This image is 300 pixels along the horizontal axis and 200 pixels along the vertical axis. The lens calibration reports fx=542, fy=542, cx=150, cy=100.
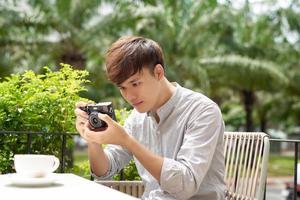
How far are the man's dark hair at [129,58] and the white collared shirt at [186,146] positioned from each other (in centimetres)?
19

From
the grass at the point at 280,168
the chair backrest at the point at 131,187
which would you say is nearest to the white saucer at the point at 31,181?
the chair backrest at the point at 131,187

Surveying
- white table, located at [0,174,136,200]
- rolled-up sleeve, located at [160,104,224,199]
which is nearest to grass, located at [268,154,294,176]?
rolled-up sleeve, located at [160,104,224,199]

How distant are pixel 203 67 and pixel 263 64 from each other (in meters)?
1.89

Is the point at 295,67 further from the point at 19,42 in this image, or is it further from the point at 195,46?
the point at 19,42

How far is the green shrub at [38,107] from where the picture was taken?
2.81 metres

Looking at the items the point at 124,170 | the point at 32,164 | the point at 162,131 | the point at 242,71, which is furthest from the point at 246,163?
the point at 242,71

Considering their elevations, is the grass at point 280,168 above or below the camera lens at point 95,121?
below

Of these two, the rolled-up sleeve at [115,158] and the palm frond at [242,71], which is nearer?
the rolled-up sleeve at [115,158]

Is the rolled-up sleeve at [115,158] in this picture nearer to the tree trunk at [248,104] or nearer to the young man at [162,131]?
the young man at [162,131]

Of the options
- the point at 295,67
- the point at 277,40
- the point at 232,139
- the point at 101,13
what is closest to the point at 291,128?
the point at 295,67

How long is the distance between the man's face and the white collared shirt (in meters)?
0.10

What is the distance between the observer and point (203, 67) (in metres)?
17.1

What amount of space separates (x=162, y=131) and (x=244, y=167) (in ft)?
1.55

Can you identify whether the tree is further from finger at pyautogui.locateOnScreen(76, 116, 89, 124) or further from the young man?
finger at pyautogui.locateOnScreen(76, 116, 89, 124)
